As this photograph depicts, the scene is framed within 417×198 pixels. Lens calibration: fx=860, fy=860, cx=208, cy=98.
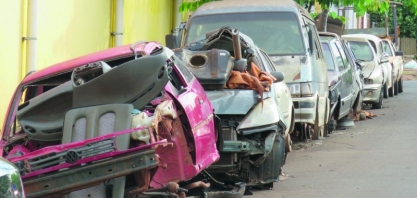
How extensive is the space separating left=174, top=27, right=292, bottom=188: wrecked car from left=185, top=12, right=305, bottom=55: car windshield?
316 centimetres

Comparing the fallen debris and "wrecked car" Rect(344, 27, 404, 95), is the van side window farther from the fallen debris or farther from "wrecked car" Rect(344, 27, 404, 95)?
"wrecked car" Rect(344, 27, 404, 95)

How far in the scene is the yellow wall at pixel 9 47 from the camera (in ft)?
41.5

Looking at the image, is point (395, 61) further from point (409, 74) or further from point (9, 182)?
point (9, 182)

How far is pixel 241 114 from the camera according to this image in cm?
898

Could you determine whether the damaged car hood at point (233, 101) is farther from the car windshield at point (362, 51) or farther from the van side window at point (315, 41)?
the car windshield at point (362, 51)

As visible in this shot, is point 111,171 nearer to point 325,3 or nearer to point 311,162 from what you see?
point 311,162

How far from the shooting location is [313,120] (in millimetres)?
13195

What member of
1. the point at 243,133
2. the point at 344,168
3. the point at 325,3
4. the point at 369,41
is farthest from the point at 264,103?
the point at 369,41

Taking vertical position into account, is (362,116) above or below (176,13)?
below

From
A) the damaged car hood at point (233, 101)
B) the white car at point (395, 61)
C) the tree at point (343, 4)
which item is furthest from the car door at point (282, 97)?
the white car at point (395, 61)

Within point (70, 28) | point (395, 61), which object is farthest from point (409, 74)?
point (70, 28)

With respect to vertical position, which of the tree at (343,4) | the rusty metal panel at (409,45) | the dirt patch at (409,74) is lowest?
the dirt patch at (409,74)

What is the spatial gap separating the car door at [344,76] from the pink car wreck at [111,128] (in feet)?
28.9

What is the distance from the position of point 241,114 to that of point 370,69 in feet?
41.1
